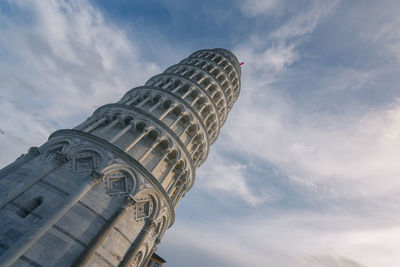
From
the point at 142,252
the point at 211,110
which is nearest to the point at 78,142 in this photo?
the point at 142,252

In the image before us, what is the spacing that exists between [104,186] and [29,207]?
3.41 meters

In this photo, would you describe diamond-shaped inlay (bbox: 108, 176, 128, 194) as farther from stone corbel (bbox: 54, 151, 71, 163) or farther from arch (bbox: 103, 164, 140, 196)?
stone corbel (bbox: 54, 151, 71, 163)

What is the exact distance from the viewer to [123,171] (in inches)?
562

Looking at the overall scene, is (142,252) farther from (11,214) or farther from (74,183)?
(11,214)

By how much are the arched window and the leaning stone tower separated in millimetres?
39

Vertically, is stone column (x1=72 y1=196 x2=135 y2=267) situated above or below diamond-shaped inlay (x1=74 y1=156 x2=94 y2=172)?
below

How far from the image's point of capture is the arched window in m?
10.9

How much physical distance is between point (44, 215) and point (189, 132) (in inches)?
500

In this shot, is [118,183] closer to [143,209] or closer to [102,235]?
[143,209]

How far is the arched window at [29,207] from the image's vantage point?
10.9m

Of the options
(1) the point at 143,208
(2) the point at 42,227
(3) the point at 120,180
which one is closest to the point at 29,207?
(2) the point at 42,227

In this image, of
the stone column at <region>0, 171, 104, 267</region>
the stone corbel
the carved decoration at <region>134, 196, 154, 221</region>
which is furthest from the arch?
the stone corbel

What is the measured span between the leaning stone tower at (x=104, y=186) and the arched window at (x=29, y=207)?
1.5 inches

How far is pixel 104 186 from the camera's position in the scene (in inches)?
520
